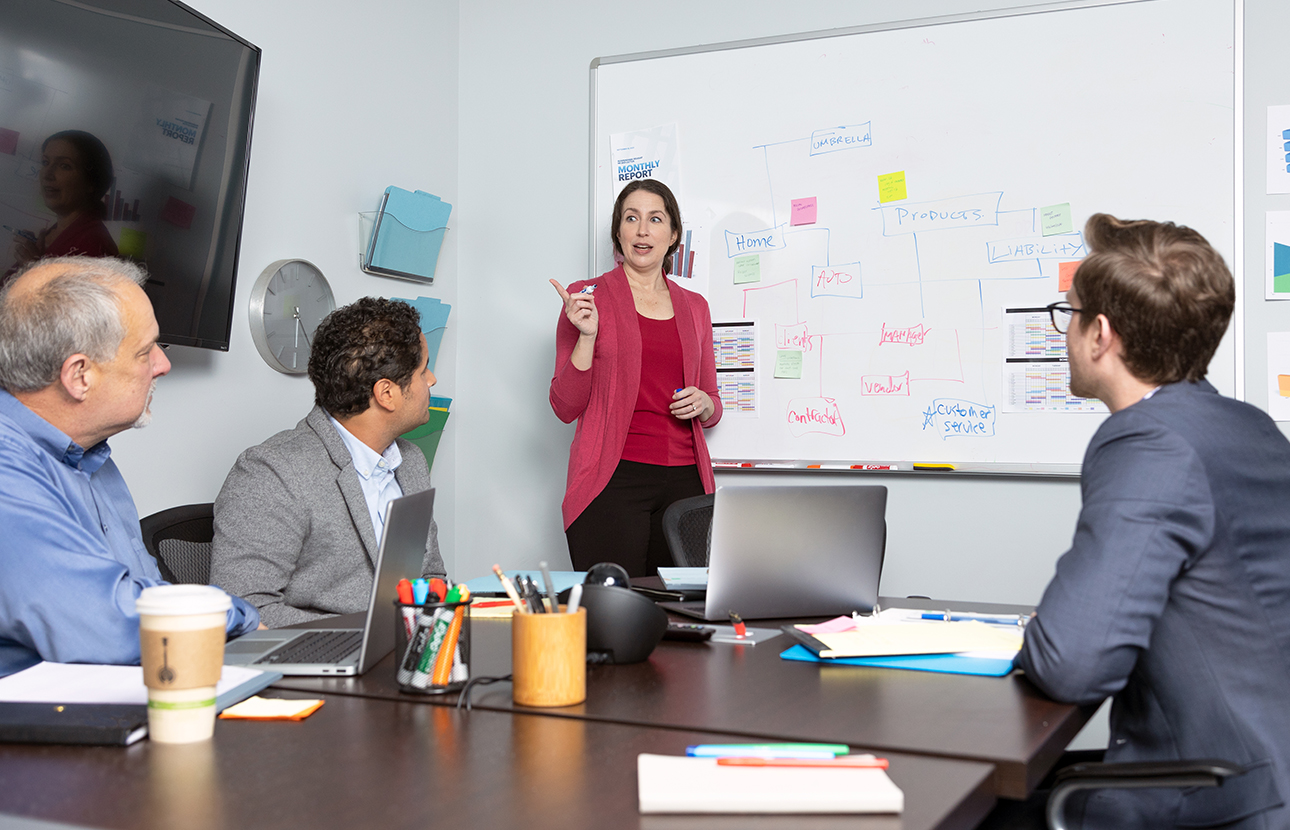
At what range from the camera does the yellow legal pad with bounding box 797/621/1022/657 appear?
1.36m

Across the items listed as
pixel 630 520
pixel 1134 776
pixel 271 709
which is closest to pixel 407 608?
pixel 271 709

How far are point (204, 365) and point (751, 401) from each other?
1656 millimetres

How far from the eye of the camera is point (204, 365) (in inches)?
106

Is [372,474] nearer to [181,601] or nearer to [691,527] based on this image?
[691,527]

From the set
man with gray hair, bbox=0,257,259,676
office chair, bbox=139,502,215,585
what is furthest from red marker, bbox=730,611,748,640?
office chair, bbox=139,502,215,585

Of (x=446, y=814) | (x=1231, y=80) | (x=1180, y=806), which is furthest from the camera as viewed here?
(x=1231, y=80)

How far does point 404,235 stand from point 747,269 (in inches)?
44.7

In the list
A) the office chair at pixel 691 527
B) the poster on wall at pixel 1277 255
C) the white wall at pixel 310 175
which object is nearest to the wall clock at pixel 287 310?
the white wall at pixel 310 175

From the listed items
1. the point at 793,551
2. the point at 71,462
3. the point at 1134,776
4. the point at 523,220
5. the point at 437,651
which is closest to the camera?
the point at 1134,776

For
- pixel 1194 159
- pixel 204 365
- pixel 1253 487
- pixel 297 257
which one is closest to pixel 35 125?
pixel 204 365

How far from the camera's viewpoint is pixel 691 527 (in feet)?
8.45

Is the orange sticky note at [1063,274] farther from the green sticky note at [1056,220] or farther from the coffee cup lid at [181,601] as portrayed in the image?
the coffee cup lid at [181,601]

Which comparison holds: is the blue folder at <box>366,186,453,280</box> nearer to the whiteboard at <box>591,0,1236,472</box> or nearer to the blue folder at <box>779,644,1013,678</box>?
the whiteboard at <box>591,0,1236,472</box>

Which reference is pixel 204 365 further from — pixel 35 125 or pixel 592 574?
pixel 592 574
